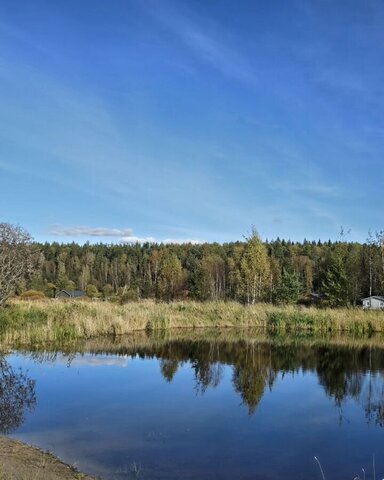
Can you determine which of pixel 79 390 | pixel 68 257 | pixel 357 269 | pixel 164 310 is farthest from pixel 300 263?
pixel 79 390

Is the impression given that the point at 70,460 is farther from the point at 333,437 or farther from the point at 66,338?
the point at 66,338

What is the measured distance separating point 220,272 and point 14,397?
70073 mm

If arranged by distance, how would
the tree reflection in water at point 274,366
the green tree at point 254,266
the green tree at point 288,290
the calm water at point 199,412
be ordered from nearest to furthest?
the calm water at point 199,412 < the tree reflection in water at point 274,366 < the green tree at point 288,290 < the green tree at point 254,266

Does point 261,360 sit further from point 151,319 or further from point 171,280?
point 171,280

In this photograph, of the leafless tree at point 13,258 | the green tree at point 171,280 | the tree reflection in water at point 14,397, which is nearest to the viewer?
the tree reflection in water at point 14,397

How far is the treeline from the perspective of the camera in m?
41.8

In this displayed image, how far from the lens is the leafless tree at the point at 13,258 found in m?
20.5

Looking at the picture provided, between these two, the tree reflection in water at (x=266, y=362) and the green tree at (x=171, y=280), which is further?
the green tree at (x=171, y=280)

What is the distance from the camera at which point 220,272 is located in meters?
81.4

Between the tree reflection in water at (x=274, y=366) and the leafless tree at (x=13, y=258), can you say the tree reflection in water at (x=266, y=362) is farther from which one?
the leafless tree at (x=13, y=258)

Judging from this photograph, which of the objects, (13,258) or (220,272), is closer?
(13,258)

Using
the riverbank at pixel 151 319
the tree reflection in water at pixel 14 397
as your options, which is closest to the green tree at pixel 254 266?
the riverbank at pixel 151 319

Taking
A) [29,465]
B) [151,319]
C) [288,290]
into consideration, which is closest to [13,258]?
[151,319]

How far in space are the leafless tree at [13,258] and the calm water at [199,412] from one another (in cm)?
408
